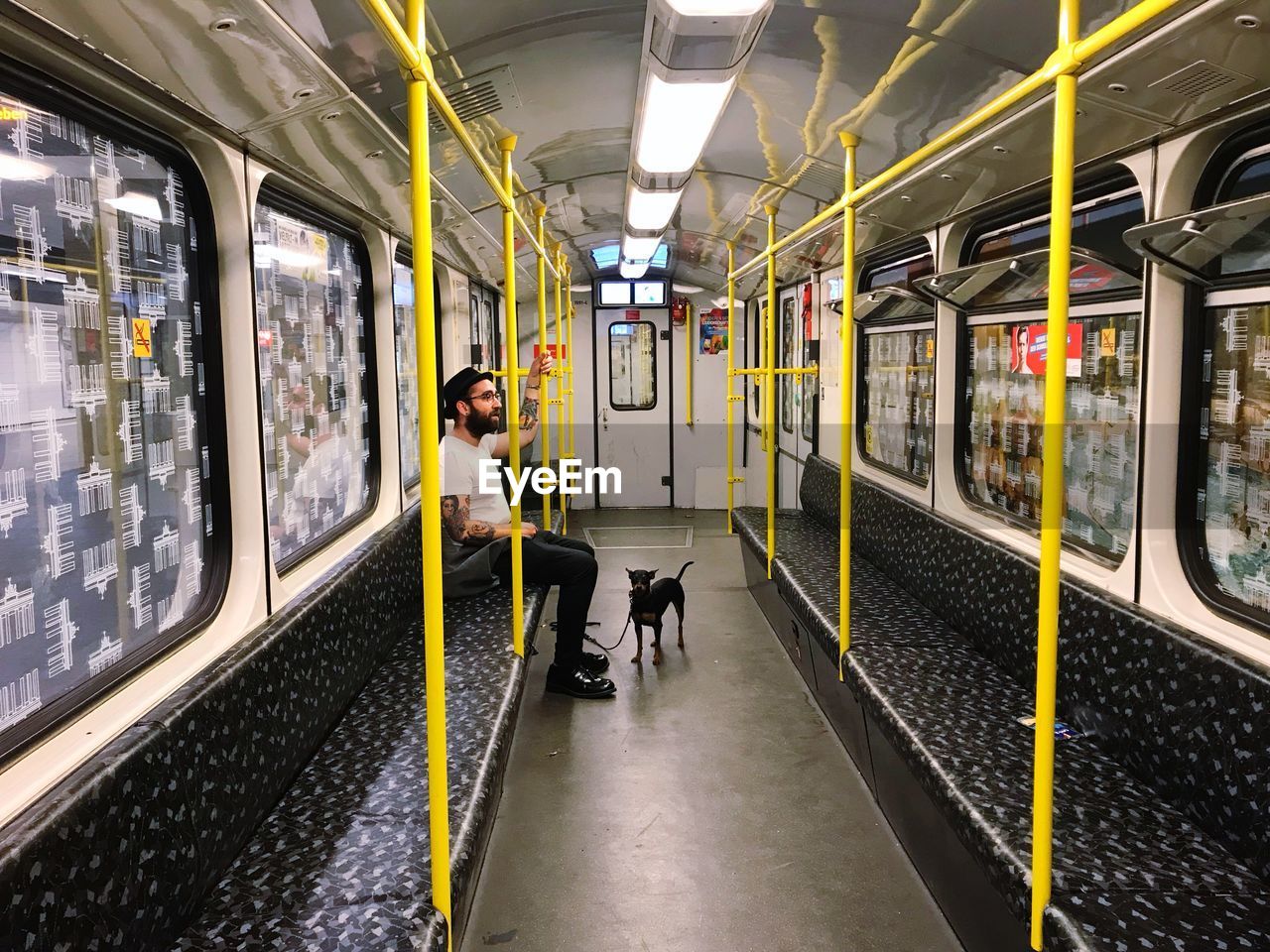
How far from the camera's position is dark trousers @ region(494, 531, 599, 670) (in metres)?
4.48

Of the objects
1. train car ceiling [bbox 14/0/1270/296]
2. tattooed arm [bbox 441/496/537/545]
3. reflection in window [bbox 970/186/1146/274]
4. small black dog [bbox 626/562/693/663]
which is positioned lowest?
small black dog [bbox 626/562/693/663]

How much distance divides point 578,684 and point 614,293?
6268mm

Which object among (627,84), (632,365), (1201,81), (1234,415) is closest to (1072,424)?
(1234,415)

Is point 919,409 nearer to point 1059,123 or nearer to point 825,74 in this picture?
point 825,74

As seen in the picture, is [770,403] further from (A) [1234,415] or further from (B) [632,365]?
(B) [632,365]

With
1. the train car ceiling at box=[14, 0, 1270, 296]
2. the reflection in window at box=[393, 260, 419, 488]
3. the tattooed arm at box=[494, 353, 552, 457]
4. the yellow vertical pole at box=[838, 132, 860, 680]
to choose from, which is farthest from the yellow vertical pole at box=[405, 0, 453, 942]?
the reflection in window at box=[393, 260, 419, 488]

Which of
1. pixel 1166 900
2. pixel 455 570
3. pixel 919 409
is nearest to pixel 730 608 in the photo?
pixel 919 409

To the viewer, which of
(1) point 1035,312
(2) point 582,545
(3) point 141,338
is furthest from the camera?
(2) point 582,545

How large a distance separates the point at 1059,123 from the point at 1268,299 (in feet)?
3.29

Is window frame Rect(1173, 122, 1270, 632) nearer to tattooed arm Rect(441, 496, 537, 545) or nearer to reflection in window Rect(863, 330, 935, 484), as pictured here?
reflection in window Rect(863, 330, 935, 484)

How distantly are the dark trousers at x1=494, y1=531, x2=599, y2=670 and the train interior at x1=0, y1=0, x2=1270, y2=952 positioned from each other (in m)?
0.06

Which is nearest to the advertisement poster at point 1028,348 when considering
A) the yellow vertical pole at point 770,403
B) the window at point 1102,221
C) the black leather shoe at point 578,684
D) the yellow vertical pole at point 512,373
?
the window at point 1102,221

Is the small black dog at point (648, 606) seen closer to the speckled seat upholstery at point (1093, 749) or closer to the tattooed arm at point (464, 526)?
the tattooed arm at point (464, 526)

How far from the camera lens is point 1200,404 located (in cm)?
→ 258
